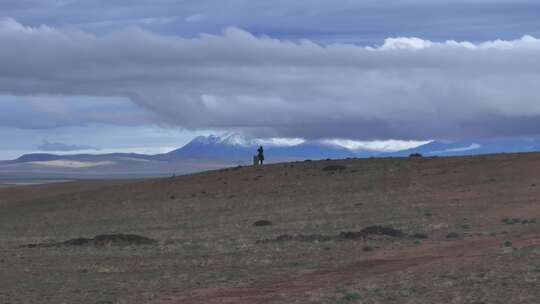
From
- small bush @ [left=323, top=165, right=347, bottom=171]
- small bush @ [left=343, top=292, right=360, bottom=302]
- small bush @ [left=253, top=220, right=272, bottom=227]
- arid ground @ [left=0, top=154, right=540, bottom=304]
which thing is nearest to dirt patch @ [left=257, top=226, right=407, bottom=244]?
arid ground @ [left=0, top=154, right=540, bottom=304]

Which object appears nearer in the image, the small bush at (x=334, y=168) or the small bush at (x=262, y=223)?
the small bush at (x=262, y=223)

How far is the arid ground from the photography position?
2056 cm

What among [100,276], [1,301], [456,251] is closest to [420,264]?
[456,251]

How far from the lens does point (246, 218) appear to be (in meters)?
45.4

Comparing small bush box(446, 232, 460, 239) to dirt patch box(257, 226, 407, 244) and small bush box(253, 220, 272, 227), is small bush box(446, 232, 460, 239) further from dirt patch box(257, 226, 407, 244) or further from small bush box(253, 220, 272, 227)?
small bush box(253, 220, 272, 227)

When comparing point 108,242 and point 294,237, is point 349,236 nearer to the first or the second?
point 294,237

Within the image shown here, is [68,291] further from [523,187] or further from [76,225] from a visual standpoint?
[523,187]

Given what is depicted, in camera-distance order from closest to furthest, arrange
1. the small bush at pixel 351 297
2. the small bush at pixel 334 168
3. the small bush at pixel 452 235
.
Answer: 1. the small bush at pixel 351 297
2. the small bush at pixel 452 235
3. the small bush at pixel 334 168

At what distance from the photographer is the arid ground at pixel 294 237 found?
20.6 meters

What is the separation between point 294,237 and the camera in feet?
110

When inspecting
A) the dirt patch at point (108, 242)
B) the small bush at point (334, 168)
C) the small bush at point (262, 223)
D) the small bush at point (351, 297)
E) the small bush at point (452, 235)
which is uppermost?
the small bush at point (334, 168)

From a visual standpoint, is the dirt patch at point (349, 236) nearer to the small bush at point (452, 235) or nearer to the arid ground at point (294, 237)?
the arid ground at point (294, 237)

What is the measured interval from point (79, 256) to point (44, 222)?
22340 millimetres

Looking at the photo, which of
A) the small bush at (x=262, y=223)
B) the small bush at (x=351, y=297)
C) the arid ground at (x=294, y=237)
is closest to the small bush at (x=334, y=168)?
the arid ground at (x=294, y=237)
